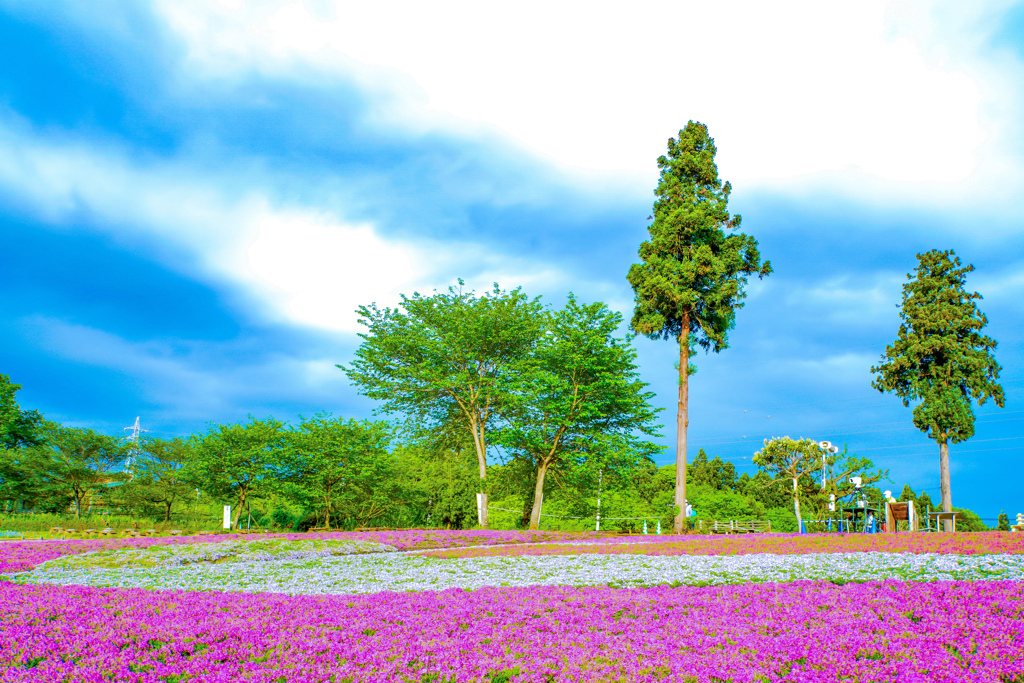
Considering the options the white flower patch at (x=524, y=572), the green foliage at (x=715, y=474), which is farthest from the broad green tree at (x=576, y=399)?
the green foliage at (x=715, y=474)

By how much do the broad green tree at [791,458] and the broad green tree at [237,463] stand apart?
1316 inches

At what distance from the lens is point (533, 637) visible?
5.19 m

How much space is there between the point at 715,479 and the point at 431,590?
50480mm

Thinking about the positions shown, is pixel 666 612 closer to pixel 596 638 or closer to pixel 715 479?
pixel 596 638

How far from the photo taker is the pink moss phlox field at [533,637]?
441 centimetres

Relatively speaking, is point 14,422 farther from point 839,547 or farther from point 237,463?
point 839,547

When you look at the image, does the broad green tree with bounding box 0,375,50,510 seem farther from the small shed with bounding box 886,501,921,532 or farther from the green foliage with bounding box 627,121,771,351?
the small shed with bounding box 886,501,921,532

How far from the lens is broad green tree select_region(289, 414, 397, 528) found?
24.9 meters

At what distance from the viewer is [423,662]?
15.1 feet

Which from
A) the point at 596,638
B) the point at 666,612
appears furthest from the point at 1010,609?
the point at 596,638

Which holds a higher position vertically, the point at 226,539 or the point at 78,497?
the point at 226,539

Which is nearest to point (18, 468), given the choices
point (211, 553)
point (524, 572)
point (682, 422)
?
point (211, 553)

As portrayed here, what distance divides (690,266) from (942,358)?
683 inches

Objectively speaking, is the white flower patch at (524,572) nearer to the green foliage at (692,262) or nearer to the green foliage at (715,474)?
the green foliage at (692,262)
